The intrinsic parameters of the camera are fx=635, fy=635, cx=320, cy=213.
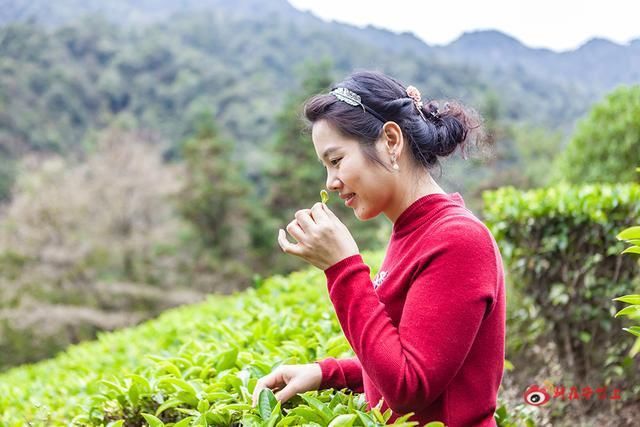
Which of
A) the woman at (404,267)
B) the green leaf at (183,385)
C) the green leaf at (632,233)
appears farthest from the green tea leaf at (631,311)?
the green leaf at (183,385)

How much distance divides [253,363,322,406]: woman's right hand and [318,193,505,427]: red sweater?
298mm

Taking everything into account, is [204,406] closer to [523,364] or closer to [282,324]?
[282,324]

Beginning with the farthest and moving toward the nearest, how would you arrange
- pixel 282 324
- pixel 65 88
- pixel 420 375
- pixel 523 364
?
pixel 65 88, pixel 523 364, pixel 282 324, pixel 420 375

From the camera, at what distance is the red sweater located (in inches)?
47.8

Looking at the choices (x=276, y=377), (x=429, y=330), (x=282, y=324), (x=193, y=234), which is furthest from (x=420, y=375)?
(x=193, y=234)

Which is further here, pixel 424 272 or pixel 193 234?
pixel 193 234

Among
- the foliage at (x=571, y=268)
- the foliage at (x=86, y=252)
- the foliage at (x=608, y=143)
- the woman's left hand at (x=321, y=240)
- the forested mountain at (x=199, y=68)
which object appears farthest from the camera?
the forested mountain at (x=199, y=68)

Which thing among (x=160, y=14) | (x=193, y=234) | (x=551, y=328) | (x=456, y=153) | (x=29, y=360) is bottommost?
(x=29, y=360)

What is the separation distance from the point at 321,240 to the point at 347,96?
39 centimetres

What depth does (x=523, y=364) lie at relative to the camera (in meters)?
4.14

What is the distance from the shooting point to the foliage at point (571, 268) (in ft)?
11.7

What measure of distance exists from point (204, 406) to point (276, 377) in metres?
0.19

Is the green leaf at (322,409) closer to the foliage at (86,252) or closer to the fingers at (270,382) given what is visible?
the fingers at (270,382)

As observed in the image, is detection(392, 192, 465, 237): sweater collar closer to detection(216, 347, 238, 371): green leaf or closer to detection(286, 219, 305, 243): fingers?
detection(286, 219, 305, 243): fingers
